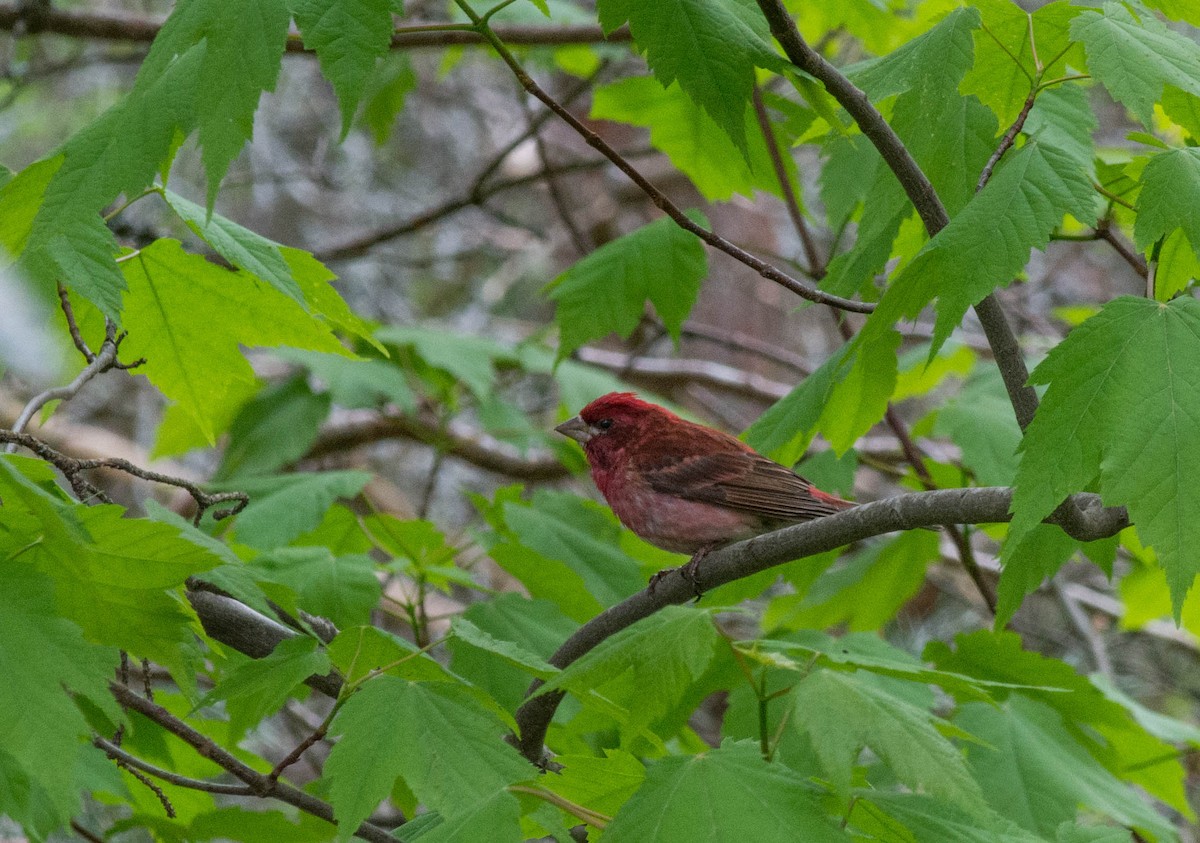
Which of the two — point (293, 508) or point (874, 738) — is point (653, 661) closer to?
point (874, 738)

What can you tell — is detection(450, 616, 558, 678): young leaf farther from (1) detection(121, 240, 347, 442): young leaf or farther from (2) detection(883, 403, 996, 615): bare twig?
(2) detection(883, 403, 996, 615): bare twig

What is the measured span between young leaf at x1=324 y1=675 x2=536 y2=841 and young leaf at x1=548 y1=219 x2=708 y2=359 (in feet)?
6.04

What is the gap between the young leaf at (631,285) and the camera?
384 centimetres

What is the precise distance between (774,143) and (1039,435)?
85.6 inches

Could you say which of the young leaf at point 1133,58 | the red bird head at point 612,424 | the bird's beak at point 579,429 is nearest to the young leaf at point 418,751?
the young leaf at point 1133,58

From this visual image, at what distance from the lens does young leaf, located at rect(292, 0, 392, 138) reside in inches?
71.1

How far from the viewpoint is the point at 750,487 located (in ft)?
12.7

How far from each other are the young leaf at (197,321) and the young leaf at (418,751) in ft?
3.08

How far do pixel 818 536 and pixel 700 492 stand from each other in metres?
1.69

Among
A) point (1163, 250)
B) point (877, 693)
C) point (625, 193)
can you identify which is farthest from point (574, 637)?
point (625, 193)

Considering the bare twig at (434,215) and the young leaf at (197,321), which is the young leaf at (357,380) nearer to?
the bare twig at (434,215)

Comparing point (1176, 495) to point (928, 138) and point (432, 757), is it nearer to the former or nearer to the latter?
point (928, 138)

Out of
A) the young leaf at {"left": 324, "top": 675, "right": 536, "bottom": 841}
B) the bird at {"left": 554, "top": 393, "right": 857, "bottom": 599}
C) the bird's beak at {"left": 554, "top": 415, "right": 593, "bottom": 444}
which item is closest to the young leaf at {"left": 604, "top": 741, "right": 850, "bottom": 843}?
the young leaf at {"left": 324, "top": 675, "right": 536, "bottom": 841}

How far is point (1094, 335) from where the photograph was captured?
1.94 m
